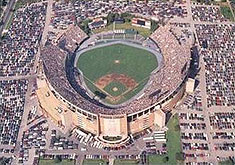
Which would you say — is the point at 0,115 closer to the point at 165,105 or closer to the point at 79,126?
the point at 79,126

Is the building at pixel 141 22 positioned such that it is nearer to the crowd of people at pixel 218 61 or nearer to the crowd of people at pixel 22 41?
the crowd of people at pixel 218 61

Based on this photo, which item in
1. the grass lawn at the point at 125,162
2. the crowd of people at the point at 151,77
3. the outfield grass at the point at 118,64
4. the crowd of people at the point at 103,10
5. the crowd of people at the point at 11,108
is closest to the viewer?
the grass lawn at the point at 125,162

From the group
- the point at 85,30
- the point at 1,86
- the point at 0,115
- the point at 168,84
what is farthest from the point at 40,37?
the point at 168,84

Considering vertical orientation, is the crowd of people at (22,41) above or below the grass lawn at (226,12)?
below

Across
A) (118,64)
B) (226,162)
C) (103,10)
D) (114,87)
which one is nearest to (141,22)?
(103,10)

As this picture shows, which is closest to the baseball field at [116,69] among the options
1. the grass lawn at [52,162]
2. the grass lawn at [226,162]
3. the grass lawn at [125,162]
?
→ the grass lawn at [125,162]

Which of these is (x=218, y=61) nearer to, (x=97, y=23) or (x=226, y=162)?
(x=226, y=162)

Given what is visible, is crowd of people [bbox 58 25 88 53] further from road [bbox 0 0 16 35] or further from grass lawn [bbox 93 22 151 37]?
road [bbox 0 0 16 35]

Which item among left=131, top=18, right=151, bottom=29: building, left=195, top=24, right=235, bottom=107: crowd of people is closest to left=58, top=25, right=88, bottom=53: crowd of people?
left=131, top=18, right=151, bottom=29: building
